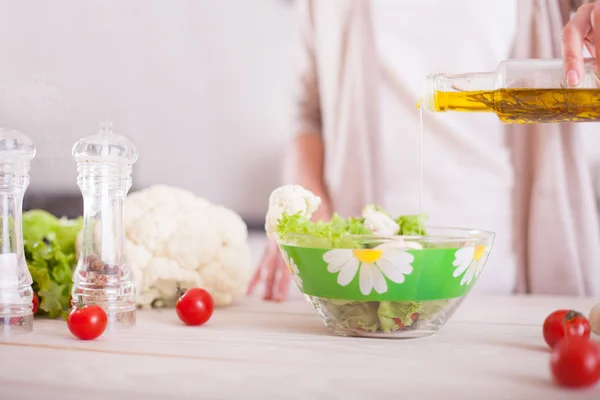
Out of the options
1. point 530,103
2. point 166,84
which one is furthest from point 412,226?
point 166,84

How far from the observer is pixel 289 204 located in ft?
3.86

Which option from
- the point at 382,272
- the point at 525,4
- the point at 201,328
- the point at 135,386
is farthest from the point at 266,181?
the point at 135,386

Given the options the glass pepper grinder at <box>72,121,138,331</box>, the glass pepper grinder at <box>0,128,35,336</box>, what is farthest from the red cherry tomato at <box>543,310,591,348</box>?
the glass pepper grinder at <box>0,128,35,336</box>

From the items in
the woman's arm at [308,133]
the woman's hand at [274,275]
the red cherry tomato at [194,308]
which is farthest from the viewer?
the woman's arm at [308,133]

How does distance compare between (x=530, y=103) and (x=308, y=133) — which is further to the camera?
(x=308, y=133)

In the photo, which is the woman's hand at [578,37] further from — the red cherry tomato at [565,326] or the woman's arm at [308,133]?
the woman's arm at [308,133]

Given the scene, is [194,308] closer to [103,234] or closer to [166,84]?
[103,234]

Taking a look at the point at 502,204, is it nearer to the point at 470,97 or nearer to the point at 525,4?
the point at 525,4

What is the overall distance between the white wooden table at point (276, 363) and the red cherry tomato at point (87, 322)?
0.01m

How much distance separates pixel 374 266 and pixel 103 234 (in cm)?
45

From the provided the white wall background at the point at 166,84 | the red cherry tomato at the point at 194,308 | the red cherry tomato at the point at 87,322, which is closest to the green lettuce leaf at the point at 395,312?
the red cherry tomato at the point at 194,308

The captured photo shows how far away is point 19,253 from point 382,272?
571 millimetres

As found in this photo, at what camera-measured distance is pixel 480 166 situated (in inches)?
71.7

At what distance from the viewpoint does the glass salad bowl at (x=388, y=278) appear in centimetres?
105
